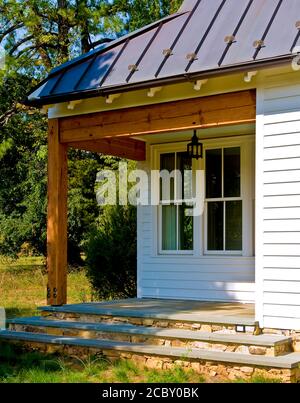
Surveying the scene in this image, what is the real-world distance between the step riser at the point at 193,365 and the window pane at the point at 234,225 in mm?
3077

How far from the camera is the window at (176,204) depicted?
1002 centimetres

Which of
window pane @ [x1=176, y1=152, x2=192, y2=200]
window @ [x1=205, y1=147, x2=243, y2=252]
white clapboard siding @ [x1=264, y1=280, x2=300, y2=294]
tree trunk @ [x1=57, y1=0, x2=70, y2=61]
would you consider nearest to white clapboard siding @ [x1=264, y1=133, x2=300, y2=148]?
white clapboard siding @ [x1=264, y1=280, x2=300, y2=294]

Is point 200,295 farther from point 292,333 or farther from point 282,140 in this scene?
point 282,140

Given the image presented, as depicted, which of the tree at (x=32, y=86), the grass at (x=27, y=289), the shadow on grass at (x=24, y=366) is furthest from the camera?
the tree at (x=32, y=86)

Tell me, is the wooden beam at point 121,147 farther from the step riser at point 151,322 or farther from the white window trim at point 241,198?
the step riser at point 151,322

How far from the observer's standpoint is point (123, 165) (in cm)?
1686

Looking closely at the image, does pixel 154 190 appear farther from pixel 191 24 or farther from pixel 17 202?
pixel 17 202

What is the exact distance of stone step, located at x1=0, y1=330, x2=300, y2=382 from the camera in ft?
19.8

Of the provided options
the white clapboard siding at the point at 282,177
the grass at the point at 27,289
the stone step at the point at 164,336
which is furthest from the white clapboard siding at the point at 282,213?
the grass at the point at 27,289

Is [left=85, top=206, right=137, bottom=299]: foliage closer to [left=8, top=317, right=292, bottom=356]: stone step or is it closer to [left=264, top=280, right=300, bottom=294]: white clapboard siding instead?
[left=8, top=317, right=292, bottom=356]: stone step

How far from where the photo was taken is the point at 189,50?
7.38 meters

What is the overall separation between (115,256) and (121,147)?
10.6ft

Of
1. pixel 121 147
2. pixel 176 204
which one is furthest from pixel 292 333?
pixel 121 147
